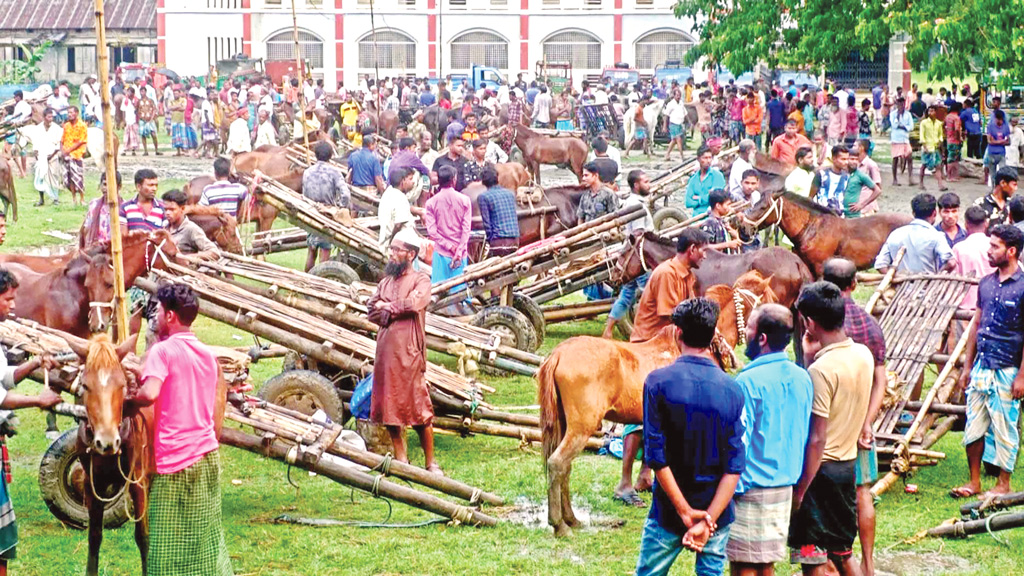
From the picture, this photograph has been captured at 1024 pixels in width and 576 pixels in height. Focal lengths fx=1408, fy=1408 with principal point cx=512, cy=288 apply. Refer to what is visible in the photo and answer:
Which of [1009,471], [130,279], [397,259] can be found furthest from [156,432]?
[1009,471]

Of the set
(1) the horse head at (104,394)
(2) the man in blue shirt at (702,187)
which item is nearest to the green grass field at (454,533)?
(1) the horse head at (104,394)

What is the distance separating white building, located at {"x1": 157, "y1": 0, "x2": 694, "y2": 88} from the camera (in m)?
60.0

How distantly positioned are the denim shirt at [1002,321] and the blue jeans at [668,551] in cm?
358

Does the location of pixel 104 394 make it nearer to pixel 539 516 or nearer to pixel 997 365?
pixel 539 516

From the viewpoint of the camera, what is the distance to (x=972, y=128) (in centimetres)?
2842

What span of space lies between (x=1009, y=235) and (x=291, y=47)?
180 feet

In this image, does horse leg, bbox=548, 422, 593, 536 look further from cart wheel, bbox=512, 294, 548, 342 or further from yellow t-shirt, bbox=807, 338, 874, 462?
cart wheel, bbox=512, 294, 548, 342

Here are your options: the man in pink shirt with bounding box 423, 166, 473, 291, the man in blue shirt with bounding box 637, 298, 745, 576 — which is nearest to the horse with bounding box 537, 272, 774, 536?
the man in blue shirt with bounding box 637, 298, 745, 576

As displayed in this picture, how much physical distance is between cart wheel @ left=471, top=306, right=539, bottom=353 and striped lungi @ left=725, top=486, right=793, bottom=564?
7055 mm

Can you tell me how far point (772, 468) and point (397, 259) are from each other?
4357mm

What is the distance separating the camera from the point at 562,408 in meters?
9.05

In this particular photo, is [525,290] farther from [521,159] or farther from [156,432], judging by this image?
[521,159]

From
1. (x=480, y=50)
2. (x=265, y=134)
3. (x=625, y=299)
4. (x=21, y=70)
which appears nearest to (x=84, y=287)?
(x=625, y=299)

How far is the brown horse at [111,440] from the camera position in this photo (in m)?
7.00
